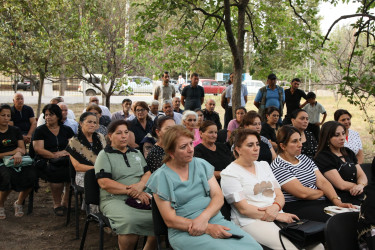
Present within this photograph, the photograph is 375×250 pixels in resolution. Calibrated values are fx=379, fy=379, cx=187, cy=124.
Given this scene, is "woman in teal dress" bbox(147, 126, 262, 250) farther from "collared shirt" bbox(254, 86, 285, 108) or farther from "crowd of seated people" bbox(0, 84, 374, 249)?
"collared shirt" bbox(254, 86, 285, 108)

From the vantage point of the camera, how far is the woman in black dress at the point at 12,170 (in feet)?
16.9

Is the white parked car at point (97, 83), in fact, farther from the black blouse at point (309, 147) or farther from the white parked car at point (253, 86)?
the white parked car at point (253, 86)

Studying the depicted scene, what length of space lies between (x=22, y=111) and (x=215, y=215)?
548cm

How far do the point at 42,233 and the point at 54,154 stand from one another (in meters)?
1.15

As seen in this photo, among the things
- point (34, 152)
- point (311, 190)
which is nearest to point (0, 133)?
point (34, 152)

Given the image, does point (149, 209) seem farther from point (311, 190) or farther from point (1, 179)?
point (1, 179)

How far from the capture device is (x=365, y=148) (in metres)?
11.3

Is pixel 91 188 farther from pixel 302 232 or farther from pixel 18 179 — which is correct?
pixel 302 232

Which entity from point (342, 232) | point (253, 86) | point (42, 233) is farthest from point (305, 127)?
point (253, 86)

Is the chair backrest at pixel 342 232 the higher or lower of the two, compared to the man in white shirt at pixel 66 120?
lower

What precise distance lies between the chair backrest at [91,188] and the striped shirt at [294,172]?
186cm

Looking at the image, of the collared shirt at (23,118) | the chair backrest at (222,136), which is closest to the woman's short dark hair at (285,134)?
the chair backrest at (222,136)

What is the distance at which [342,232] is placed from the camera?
104 inches

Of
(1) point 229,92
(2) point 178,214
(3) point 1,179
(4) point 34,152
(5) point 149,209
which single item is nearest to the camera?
(2) point 178,214
